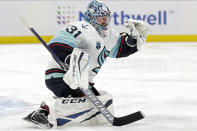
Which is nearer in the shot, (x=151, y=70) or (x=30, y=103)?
(x=30, y=103)

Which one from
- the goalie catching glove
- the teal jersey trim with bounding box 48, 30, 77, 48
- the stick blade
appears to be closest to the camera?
the teal jersey trim with bounding box 48, 30, 77, 48

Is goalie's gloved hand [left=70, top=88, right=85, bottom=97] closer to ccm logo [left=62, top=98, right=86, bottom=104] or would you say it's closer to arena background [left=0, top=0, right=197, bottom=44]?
ccm logo [left=62, top=98, right=86, bottom=104]

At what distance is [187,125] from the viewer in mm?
2578

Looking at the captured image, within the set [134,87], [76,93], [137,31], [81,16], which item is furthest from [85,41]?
[81,16]

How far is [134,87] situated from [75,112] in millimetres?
1629

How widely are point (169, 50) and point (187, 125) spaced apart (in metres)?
5.01

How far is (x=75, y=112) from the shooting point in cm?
248

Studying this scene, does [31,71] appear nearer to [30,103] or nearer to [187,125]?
[30,103]

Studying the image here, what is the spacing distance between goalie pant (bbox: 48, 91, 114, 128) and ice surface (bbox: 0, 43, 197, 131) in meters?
0.05

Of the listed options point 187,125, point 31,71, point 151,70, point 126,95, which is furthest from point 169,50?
point 187,125

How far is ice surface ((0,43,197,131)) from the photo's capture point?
270 cm

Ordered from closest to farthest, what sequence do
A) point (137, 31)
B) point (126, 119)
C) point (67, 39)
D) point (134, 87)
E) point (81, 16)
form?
point (67, 39) → point (126, 119) → point (137, 31) → point (134, 87) → point (81, 16)

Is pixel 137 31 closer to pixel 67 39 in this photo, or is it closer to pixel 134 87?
A: pixel 67 39

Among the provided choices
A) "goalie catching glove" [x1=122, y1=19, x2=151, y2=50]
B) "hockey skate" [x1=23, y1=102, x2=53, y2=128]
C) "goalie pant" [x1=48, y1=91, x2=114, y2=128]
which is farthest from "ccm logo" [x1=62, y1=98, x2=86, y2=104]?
"goalie catching glove" [x1=122, y1=19, x2=151, y2=50]
